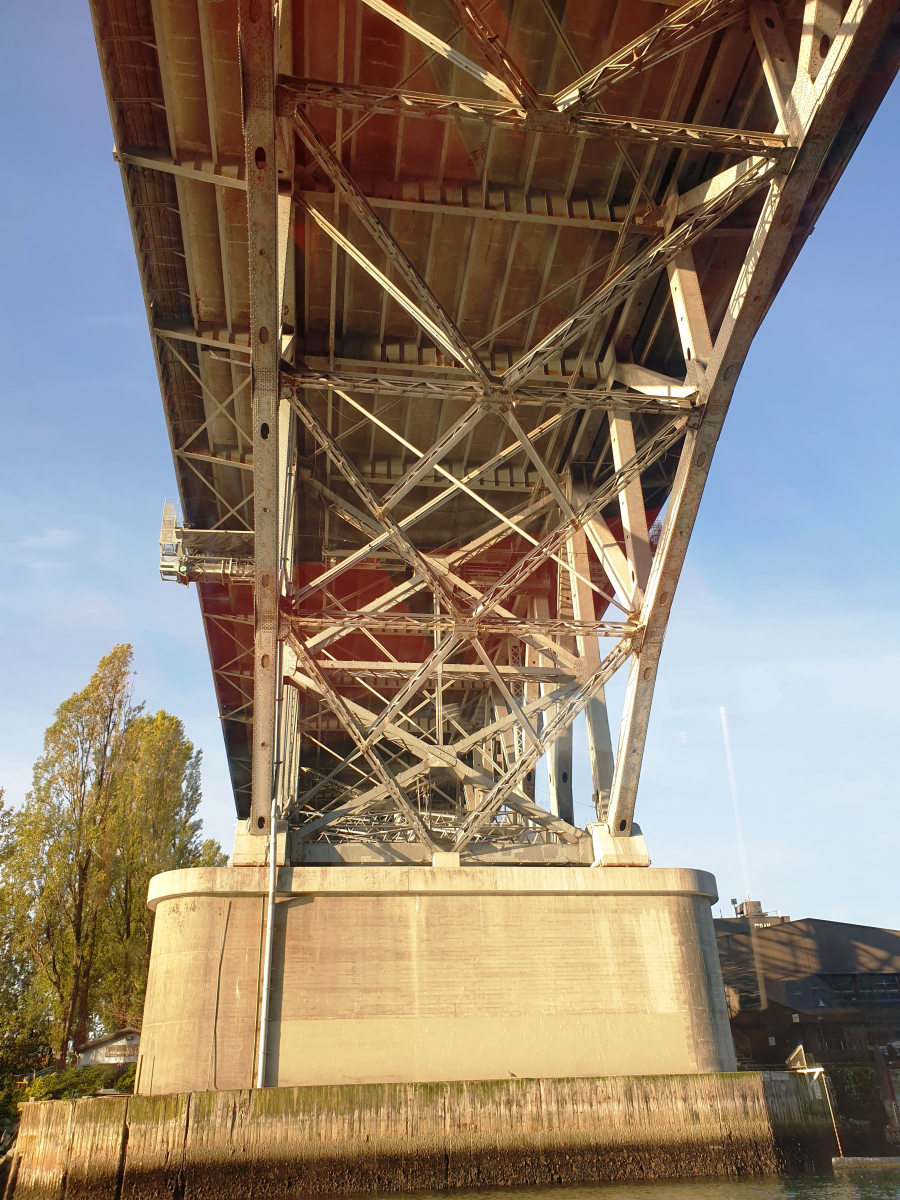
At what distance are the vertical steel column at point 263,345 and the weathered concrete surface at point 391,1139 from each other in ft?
11.1

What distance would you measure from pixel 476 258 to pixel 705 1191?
430 inches

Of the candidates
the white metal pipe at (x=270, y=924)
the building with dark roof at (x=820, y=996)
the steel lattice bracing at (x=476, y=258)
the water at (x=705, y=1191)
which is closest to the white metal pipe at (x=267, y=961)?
the white metal pipe at (x=270, y=924)

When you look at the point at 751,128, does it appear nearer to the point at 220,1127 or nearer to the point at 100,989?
the point at 220,1127

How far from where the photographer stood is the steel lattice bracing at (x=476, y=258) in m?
8.32

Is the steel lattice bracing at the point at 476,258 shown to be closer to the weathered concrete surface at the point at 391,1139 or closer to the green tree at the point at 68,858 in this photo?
the weathered concrete surface at the point at 391,1139

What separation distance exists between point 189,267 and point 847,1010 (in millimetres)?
29005

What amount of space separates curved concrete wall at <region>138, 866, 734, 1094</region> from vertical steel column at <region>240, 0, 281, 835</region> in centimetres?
152

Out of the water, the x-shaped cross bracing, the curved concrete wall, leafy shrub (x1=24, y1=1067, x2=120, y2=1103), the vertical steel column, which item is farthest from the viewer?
leafy shrub (x1=24, y1=1067, x2=120, y2=1103)

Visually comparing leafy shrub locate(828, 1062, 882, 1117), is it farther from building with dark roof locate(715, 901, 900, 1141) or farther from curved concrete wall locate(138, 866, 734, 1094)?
curved concrete wall locate(138, 866, 734, 1094)

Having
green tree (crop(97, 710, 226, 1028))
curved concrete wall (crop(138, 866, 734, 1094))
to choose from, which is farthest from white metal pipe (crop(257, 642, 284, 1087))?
green tree (crop(97, 710, 226, 1028))

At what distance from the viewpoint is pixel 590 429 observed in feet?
44.5

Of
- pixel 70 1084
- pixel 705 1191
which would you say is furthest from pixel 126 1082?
pixel 705 1191

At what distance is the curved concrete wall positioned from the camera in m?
9.87

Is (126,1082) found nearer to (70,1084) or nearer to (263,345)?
(70,1084)
